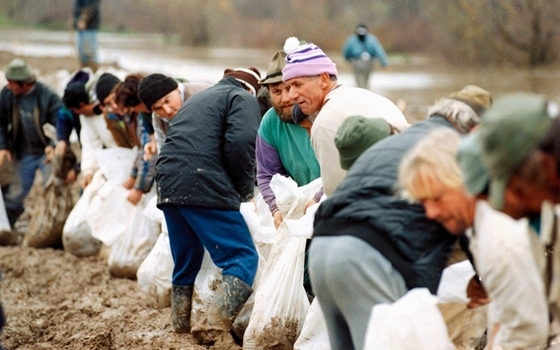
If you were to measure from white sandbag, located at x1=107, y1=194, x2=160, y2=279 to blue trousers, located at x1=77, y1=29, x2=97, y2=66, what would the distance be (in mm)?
10326

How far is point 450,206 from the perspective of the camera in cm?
303

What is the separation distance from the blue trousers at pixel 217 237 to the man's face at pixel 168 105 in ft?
2.40

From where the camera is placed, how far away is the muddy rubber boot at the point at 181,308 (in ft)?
18.8

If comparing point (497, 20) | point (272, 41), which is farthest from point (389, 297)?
point (272, 41)

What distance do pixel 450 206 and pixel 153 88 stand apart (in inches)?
124

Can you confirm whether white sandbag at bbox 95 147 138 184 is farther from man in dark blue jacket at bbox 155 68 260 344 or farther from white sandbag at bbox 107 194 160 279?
man in dark blue jacket at bbox 155 68 260 344

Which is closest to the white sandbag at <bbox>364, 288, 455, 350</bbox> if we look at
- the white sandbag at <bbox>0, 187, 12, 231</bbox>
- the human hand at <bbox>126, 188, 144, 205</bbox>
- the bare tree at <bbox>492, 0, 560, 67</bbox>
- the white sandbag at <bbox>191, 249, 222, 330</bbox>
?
the white sandbag at <bbox>191, 249, 222, 330</bbox>

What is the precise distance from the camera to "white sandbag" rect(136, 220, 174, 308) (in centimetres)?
632

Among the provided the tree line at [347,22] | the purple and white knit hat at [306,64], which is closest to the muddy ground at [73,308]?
the purple and white knit hat at [306,64]

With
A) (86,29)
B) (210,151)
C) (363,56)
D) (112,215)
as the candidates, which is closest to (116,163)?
(112,215)

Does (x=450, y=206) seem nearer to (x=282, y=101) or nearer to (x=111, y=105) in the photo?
(x=282, y=101)

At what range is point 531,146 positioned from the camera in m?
2.64

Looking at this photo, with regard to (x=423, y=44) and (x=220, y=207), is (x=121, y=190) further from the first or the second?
(x=423, y=44)

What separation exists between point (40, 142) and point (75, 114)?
0.78 meters
